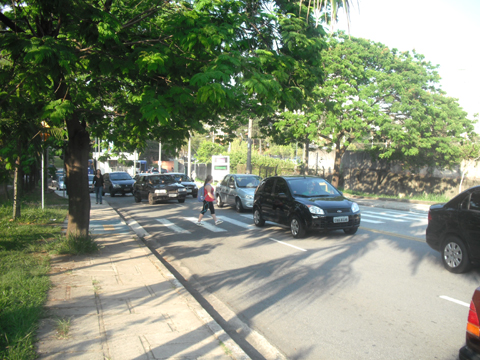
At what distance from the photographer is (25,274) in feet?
21.4

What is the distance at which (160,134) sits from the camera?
9.77 m

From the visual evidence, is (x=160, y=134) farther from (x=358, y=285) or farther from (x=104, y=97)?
(x=358, y=285)

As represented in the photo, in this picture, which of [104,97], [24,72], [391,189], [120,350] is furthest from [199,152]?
[120,350]

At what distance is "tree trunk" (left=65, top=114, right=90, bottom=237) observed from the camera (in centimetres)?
896

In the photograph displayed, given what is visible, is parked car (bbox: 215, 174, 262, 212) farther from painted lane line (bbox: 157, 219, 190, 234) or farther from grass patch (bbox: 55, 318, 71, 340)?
grass patch (bbox: 55, 318, 71, 340)

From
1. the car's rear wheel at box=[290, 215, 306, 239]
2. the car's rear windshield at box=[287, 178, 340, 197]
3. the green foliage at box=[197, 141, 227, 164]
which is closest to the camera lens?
the car's rear wheel at box=[290, 215, 306, 239]

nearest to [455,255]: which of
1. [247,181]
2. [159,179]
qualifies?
[247,181]

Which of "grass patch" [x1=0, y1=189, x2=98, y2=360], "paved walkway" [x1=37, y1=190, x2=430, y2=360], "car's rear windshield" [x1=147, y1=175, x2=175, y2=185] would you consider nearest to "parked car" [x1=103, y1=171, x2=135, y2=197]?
"car's rear windshield" [x1=147, y1=175, x2=175, y2=185]

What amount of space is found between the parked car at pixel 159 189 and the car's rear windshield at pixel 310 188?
1113 cm

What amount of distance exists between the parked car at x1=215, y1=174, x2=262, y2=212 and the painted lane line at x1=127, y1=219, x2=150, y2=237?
4823mm

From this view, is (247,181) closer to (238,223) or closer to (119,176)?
(238,223)

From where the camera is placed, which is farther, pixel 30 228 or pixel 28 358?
pixel 30 228

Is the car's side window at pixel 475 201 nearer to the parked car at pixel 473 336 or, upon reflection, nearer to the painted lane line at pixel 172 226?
the parked car at pixel 473 336

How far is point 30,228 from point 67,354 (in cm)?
830
